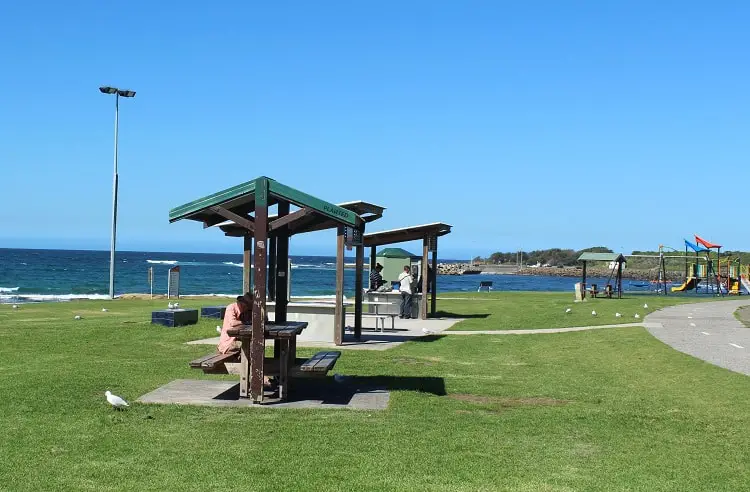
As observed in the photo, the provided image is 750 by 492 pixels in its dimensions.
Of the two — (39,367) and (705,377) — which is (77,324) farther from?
(705,377)

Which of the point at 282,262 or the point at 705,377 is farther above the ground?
the point at 282,262

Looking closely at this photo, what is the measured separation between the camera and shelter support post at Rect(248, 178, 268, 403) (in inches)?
364

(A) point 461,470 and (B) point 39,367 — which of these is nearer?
(A) point 461,470

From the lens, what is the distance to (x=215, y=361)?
31.5 feet

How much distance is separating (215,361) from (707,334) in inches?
456

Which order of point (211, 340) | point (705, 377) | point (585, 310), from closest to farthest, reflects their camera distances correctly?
point (705, 377) < point (211, 340) < point (585, 310)

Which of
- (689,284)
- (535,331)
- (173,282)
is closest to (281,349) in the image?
(535,331)

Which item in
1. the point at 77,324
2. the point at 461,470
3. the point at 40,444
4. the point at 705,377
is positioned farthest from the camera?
the point at 77,324

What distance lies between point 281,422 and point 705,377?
6.13 m

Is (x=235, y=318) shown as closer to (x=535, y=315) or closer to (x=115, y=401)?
(x=115, y=401)

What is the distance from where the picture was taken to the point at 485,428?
7.97 metres

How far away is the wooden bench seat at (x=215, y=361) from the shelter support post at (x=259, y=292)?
0.44 meters

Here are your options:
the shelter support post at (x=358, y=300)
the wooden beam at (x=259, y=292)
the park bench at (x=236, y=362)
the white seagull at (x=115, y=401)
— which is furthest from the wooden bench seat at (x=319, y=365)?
Answer: the shelter support post at (x=358, y=300)

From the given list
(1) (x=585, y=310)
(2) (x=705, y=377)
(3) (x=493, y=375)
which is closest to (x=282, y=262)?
(3) (x=493, y=375)
